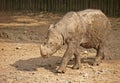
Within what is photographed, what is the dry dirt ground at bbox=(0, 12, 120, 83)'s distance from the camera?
291 inches

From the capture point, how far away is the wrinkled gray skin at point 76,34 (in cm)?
734

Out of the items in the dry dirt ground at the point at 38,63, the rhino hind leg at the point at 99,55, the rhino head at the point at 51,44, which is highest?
the rhino head at the point at 51,44

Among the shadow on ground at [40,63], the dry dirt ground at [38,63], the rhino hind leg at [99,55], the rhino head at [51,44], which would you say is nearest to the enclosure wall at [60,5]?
the dry dirt ground at [38,63]

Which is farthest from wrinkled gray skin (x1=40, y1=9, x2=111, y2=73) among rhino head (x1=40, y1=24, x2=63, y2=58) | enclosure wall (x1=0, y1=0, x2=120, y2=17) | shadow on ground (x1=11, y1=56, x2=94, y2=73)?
enclosure wall (x1=0, y1=0, x2=120, y2=17)

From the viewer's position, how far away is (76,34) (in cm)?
767

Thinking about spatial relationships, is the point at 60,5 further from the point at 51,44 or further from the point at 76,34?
the point at 51,44

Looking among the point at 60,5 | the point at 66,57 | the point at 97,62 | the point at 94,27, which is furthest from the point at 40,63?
the point at 60,5

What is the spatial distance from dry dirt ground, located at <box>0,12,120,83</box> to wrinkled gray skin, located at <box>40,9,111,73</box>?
29 cm

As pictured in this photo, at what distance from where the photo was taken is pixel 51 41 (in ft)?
24.0

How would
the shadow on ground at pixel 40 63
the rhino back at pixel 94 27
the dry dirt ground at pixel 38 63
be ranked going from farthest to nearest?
the shadow on ground at pixel 40 63
the rhino back at pixel 94 27
the dry dirt ground at pixel 38 63

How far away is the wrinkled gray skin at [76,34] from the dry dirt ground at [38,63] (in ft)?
0.96

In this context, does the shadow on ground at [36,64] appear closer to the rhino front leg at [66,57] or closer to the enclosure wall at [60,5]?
the rhino front leg at [66,57]

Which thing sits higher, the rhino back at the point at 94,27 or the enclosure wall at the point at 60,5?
the rhino back at the point at 94,27

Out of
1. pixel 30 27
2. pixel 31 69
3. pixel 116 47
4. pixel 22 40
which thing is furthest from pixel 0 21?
pixel 31 69
